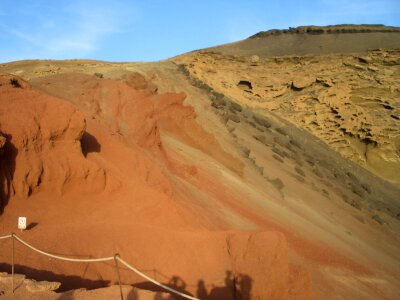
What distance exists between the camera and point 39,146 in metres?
6.04

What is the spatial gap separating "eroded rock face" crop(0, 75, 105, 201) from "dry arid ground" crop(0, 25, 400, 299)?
0.06 feet

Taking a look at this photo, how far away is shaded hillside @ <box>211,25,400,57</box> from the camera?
33156 millimetres

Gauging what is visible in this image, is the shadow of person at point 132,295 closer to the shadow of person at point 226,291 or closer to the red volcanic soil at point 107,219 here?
the red volcanic soil at point 107,219

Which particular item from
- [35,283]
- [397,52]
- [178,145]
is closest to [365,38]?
[397,52]

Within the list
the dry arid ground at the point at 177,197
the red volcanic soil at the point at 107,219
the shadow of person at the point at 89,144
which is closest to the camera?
the red volcanic soil at the point at 107,219

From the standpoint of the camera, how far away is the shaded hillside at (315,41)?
3316cm

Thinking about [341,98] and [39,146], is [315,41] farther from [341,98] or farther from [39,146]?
[39,146]

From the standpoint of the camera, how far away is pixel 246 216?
9.73m

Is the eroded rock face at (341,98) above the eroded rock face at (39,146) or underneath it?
above

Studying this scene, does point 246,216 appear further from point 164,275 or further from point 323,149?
point 323,149

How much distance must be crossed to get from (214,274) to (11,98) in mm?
3829

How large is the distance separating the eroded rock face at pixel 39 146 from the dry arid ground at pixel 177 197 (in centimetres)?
2

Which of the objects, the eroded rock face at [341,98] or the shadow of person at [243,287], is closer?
the shadow of person at [243,287]

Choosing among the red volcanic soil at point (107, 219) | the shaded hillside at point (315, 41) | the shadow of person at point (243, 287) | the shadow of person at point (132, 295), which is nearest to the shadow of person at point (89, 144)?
the red volcanic soil at point (107, 219)
